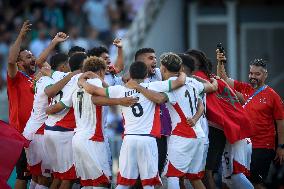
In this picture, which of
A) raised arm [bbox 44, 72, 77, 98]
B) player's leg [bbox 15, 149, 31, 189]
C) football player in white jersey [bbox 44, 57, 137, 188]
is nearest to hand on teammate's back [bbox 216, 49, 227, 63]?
football player in white jersey [bbox 44, 57, 137, 188]

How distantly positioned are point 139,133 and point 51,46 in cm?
230

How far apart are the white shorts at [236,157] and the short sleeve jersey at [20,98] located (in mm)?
3225

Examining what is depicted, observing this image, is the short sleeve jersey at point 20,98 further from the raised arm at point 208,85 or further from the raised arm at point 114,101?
the raised arm at point 208,85

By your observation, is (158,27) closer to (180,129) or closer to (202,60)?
(202,60)

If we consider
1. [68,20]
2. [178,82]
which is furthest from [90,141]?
[68,20]

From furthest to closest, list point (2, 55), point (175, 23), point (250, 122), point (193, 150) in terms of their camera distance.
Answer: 1. point (175, 23)
2. point (2, 55)
3. point (250, 122)
4. point (193, 150)

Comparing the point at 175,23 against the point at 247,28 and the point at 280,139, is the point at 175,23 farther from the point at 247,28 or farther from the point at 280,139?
the point at 280,139

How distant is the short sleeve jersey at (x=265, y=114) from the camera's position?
17.4 metres

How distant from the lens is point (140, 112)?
15648 mm

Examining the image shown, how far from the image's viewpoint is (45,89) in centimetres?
1659

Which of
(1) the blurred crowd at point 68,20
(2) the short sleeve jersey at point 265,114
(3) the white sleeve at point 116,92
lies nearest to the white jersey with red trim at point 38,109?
(3) the white sleeve at point 116,92

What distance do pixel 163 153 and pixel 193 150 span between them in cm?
49

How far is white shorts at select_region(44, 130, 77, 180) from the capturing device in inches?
651

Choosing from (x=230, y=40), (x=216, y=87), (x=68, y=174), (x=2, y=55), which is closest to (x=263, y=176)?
(x=216, y=87)
